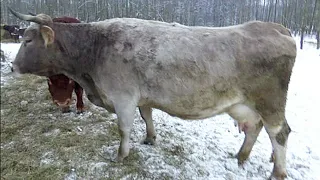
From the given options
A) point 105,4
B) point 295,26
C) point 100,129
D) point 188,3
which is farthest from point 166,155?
point 295,26

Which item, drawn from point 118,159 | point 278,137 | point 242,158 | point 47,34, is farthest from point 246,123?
point 47,34

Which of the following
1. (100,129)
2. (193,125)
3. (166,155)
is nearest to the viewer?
(166,155)

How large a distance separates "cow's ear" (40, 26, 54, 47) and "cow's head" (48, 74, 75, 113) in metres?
1.16

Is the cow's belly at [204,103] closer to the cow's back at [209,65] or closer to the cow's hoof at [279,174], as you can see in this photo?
the cow's back at [209,65]

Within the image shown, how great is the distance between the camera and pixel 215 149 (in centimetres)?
504

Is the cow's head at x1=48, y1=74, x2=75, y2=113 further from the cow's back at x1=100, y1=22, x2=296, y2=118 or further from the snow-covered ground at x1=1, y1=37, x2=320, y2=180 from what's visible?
the cow's back at x1=100, y1=22, x2=296, y2=118

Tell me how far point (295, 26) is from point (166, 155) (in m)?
46.0

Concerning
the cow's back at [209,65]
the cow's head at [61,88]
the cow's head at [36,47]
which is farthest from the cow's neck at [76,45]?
the cow's head at [61,88]

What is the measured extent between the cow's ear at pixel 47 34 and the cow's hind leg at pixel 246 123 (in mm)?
2380

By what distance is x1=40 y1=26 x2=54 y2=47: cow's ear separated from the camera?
153 inches

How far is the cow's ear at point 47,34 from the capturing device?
3.88 meters

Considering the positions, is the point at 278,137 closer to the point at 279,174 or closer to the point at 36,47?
the point at 279,174

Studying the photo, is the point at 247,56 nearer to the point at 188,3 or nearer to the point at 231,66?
the point at 231,66

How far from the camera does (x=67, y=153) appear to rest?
435cm
